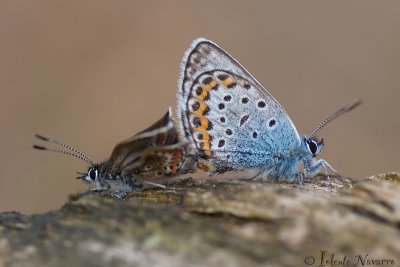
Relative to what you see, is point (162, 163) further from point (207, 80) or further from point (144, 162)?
point (207, 80)

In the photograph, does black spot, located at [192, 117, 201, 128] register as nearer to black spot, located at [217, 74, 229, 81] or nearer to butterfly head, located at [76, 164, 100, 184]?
black spot, located at [217, 74, 229, 81]

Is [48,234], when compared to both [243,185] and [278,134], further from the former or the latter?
[278,134]

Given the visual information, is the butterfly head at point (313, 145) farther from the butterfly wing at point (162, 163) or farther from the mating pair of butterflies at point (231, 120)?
the butterfly wing at point (162, 163)

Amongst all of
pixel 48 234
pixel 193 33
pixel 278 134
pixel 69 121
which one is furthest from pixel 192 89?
pixel 193 33

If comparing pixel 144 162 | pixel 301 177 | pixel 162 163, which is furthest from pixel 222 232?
pixel 301 177

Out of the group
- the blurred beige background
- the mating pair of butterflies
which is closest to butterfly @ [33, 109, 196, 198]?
the mating pair of butterflies
